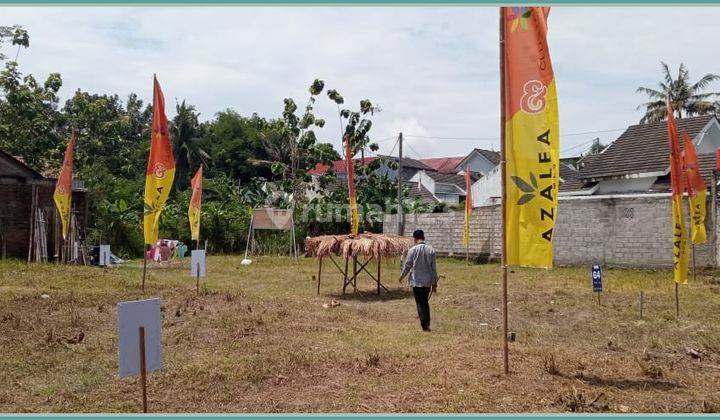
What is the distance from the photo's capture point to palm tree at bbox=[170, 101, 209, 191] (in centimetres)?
4625

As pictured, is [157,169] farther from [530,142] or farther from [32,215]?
[32,215]

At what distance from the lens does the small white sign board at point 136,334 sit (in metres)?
5.09

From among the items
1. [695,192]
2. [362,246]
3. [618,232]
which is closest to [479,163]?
[618,232]

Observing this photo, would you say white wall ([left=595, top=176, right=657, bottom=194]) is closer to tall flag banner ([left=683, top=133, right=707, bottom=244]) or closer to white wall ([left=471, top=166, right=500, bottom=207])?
tall flag banner ([left=683, top=133, right=707, bottom=244])

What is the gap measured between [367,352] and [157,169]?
24.7ft

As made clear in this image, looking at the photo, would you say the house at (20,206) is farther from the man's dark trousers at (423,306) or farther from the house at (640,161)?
the house at (640,161)

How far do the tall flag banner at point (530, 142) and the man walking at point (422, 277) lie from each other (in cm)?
333

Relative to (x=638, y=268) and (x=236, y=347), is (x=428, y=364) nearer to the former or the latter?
(x=236, y=347)

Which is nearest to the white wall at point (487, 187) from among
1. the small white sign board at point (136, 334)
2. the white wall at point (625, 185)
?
the white wall at point (625, 185)

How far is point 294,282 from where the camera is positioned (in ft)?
59.3

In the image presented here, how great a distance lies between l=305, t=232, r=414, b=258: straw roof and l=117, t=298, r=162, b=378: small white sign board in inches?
349

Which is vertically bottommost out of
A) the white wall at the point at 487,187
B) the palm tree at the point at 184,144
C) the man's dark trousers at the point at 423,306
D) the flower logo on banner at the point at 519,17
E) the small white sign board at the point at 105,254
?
the man's dark trousers at the point at 423,306

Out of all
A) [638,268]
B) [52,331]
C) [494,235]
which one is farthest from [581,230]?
[52,331]

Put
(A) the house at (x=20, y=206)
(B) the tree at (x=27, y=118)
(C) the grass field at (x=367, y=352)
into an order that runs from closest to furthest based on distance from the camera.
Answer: (C) the grass field at (x=367, y=352)
(A) the house at (x=20, y=206)
(B) the tree at (x=27, y=118)
